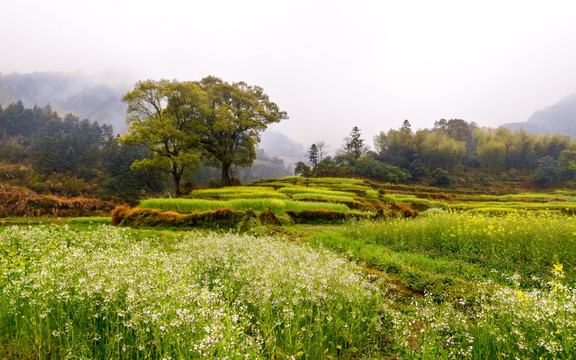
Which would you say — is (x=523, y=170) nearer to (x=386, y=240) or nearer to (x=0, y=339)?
(x=386, y=240)

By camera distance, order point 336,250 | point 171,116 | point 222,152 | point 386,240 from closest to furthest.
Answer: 1. point 336,250
2. point 386,240
3. point 171,116
4. point 222,152

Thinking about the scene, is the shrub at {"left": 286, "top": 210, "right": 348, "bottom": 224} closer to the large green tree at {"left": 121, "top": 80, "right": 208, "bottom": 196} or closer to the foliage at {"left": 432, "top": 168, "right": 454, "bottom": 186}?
the large green tree at {"left": 121, "top": 80, "right": 208, "bottom": 196}

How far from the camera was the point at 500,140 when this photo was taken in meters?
84.9

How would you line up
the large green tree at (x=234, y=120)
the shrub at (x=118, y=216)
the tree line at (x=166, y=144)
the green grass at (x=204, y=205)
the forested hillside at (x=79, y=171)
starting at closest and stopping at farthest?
the shrub at (x=118, y=216), the green grass at (x=204, y=205), the tree line at (x=166, y=144), the large green tree at (x=234, y=120), the forested hillside at (x=79, y=171)

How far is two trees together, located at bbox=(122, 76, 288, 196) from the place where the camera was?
85.7 feet

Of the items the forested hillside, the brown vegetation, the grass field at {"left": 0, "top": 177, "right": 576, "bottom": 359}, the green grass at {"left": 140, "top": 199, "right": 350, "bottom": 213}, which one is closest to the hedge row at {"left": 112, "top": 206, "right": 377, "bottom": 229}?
the green grass at {"left": 140, "top": 199, "right": 350, "bottom": 213}

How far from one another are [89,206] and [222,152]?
16.0m

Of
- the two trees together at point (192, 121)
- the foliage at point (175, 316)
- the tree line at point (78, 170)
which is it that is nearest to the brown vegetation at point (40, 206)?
the two trees together at point (192, 121)

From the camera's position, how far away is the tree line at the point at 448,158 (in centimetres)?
6806

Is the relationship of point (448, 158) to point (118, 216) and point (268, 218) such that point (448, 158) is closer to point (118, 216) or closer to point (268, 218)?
point (268, 218)

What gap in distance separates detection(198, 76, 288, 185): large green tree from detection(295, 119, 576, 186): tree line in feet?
114

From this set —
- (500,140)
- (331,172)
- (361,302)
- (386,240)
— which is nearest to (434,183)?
(331,172)

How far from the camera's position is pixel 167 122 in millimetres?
26234

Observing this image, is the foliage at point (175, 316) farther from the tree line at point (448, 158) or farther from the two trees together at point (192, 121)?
A: the tree line at point (448, 158)
